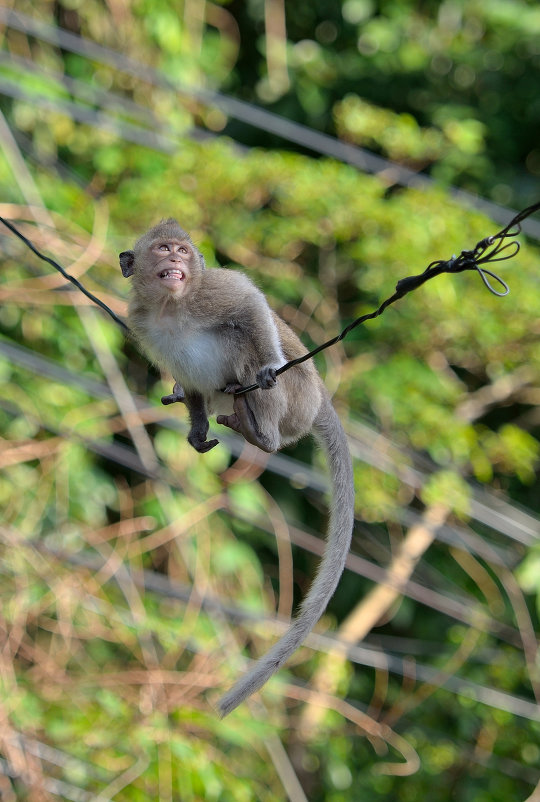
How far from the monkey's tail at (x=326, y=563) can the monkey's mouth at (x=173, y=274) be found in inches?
28.1

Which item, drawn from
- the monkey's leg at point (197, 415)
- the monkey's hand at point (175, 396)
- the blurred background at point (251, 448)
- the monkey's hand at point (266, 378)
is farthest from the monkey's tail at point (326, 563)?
the blurred background at point (251, 448)

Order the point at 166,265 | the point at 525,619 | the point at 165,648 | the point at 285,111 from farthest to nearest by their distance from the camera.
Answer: the point at 285,111 < the point at 525,619 < the point at 165,648 < the point at 166,265

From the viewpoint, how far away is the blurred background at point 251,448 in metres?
6.04

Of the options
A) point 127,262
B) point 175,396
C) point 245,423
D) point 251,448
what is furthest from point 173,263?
point 251,448

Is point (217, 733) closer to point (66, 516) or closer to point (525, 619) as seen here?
point (66, 516)

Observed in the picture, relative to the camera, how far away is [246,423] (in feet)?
10.4

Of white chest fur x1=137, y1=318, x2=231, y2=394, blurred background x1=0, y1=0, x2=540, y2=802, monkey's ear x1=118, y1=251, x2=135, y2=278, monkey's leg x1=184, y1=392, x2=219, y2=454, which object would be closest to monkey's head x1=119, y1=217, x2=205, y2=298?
monkey's ear x1=118, y1=251, x2=135, y2=278

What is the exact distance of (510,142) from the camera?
8.67 metres

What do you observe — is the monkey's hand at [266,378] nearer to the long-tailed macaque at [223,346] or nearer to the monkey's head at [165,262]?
the long-tailed macaque at [223,346]

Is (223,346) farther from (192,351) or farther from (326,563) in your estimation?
(326,563)

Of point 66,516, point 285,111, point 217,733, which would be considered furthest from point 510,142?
point 217,733

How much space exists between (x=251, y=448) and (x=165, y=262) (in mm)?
3289

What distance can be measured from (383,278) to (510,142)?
259cm

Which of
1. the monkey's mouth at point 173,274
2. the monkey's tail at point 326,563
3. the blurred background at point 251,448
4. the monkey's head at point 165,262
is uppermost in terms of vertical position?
the blurred background at point 251,448
